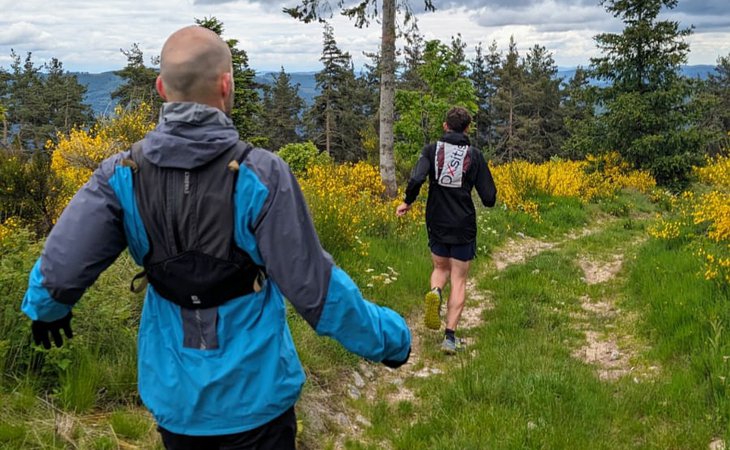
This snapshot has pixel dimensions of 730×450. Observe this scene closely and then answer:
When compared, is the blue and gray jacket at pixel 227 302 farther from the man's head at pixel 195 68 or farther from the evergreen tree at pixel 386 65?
the evergreen tree at pixel 386 65

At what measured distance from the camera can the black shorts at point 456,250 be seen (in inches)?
236

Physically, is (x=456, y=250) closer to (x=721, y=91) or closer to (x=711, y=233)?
(x=711, y=233)

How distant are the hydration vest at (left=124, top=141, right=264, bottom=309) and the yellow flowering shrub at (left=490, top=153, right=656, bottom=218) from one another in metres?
11.0

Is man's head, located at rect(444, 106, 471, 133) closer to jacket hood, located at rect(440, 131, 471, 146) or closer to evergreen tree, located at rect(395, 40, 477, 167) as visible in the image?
jacket hood, located at rect(440, 131, 471, 146)

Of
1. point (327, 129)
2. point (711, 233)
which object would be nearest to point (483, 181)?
point (711, 233)

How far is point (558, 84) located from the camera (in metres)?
57.2

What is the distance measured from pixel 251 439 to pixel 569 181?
14.1m

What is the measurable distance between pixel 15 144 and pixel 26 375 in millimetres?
6387

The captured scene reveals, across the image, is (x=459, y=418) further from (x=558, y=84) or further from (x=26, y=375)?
(x=558, y=84)

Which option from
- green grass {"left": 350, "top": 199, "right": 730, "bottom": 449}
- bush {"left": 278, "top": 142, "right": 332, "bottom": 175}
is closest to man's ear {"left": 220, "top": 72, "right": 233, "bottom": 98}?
green grass {"left": 350, "top": 199, "right": 730, "bottom": 449}

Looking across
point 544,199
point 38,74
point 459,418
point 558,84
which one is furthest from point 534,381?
point 38,74

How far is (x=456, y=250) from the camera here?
19.7ft

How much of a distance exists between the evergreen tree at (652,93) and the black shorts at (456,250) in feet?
40.8

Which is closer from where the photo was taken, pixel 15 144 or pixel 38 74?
pixel 15 144
